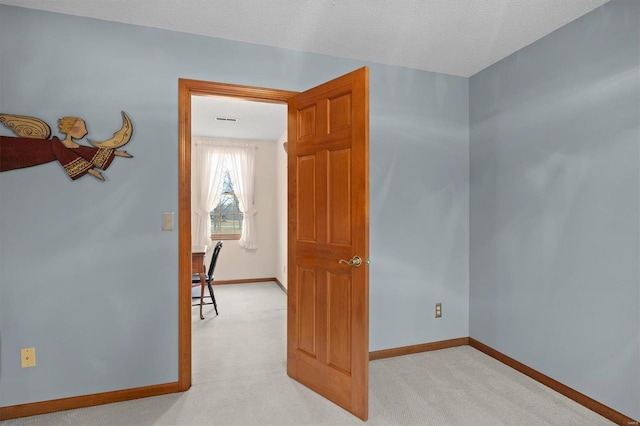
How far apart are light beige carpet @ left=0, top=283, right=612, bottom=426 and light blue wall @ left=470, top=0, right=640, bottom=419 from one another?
11.9 inches

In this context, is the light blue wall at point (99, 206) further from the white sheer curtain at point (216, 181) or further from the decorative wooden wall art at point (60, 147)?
the white sheer curtain at point (216, 181)

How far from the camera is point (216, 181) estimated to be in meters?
6.15

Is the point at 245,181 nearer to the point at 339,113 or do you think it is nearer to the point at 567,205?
the point at 339,113

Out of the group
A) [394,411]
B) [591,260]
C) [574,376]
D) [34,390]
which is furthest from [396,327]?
[34,390]

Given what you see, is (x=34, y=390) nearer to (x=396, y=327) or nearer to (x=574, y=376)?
(x=396, y=327)

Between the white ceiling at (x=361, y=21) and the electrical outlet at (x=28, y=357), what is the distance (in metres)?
2.16

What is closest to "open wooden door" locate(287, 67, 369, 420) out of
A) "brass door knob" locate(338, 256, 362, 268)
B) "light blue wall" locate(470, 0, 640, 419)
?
"brass door knob" locate(338, 256, 362, 268)

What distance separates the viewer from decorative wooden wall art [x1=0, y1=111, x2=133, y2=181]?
2199 mm

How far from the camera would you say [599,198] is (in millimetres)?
2270

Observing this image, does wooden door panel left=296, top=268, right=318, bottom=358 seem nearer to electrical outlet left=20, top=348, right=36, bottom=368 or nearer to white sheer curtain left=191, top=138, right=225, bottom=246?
electrical outlet left=20, top=348, right=36, bottom=368

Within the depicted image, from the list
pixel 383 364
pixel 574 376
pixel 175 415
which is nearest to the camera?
pixel 175 415

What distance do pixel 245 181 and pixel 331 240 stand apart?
4165 millimetres

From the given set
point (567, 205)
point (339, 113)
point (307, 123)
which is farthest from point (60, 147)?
point (567, 205)

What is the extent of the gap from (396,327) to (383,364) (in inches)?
13.5
